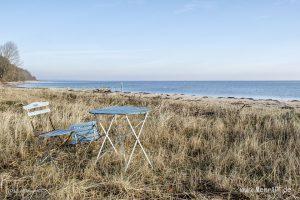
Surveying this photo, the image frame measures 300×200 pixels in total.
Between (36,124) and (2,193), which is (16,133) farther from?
(2,193)

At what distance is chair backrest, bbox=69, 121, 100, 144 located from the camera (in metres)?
5.38

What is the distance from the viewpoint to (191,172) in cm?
459

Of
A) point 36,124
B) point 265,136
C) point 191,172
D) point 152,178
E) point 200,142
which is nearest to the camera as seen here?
point 152,178

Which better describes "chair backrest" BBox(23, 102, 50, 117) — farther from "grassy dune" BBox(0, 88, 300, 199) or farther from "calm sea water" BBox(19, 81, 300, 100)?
"calm sea water" BBox(19, 81, 300, 100)

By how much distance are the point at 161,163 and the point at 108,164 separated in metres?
0.68

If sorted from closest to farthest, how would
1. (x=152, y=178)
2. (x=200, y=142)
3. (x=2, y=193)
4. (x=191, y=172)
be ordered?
(x=2, y=193)
(x=152, y=178)
(x=191, y=172)
(x=200, y=142)

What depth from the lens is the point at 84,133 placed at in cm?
555

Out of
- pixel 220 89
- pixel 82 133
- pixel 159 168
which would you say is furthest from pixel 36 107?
pixel 220 89

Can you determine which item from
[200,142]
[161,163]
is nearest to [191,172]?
[161,163]

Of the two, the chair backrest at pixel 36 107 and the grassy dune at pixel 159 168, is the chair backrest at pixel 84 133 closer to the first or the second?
the grassy dune at pixel 159 168

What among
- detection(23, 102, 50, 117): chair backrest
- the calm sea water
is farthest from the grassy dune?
the calm sea water

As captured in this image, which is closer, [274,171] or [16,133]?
[274,171]

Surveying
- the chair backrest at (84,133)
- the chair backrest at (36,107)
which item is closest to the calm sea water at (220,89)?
the chair backrest at (36,107)

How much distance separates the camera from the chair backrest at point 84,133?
5379 mm
